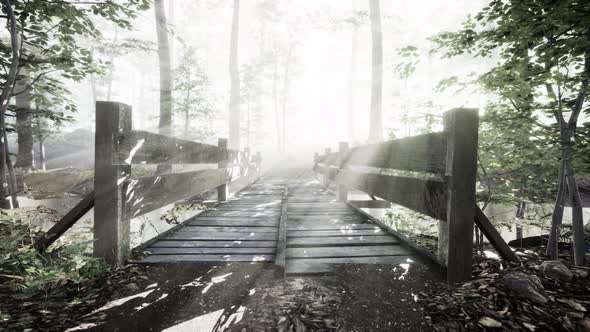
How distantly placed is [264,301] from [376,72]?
12845mm

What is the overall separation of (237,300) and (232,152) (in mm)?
5959

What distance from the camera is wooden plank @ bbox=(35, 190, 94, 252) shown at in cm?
245

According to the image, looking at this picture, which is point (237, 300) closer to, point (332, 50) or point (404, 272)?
point (404, 272)

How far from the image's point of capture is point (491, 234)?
236 centimetres

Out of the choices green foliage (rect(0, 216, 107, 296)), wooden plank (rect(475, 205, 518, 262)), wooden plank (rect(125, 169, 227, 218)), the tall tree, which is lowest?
green foliage (rect(0, 216, 107, 296))

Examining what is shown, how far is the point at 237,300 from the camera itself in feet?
6.68

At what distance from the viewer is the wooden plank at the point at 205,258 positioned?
8.65 ft

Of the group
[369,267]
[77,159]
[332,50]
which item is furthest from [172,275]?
[332,50]

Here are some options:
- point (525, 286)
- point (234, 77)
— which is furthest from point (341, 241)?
point (234, 77)

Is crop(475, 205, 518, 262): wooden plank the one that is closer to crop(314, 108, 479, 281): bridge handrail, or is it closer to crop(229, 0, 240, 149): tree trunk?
crop(314, 108, 479, 281): bridge handrail

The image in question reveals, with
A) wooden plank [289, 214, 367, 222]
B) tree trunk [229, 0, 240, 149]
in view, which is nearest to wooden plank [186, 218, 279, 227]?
wooden plank [289, 214, 367, 222]

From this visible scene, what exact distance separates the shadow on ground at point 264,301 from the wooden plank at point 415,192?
56 cm

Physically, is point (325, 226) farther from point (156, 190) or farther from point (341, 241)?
point (156, 190)

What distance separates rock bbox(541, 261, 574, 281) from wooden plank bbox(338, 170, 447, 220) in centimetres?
93
